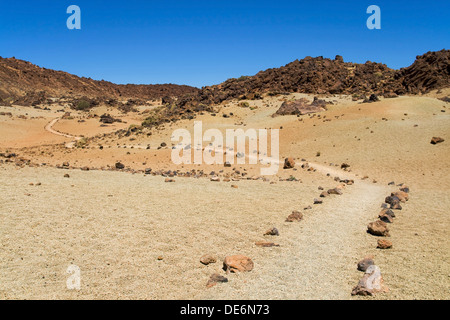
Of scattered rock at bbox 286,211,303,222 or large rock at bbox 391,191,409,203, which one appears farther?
large rock at bbox 391,191,409,203

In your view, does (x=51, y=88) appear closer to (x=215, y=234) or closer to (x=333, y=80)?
(x=333, y=80)

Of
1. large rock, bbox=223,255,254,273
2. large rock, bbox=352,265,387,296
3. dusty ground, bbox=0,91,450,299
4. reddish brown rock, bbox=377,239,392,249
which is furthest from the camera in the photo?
reddish brown rock, bbox=377,239,392,249

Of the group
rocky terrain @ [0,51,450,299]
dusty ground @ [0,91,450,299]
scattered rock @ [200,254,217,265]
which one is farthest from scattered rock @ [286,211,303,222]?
scattered rock @ [200,254,217,265]

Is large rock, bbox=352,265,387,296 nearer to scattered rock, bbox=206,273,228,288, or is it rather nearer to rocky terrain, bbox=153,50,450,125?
scattered rock, bbox=206,273,228,288

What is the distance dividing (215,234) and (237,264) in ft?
5.45

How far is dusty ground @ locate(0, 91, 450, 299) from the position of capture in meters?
4.65

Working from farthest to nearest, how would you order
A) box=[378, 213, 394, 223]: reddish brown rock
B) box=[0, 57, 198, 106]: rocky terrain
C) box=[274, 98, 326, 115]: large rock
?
box=[0, 57, 198, 106]: rocky terrain < box=[274, 98, 326, 115]: large rock < box=[378, 213, 394, 223]: reddish brown rock

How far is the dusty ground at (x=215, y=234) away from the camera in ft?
15.3

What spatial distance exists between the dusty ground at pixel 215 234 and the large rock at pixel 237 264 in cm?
15

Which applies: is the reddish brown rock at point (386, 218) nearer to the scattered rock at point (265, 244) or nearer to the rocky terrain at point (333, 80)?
the scattered rock at point (265, 244)

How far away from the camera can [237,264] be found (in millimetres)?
5273

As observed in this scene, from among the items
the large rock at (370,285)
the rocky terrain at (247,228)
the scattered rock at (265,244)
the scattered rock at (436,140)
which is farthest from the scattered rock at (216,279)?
the scattered rock at (436,140)

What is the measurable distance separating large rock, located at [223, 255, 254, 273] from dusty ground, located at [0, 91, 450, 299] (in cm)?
15

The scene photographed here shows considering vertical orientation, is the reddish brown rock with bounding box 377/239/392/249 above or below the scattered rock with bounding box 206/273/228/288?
above
